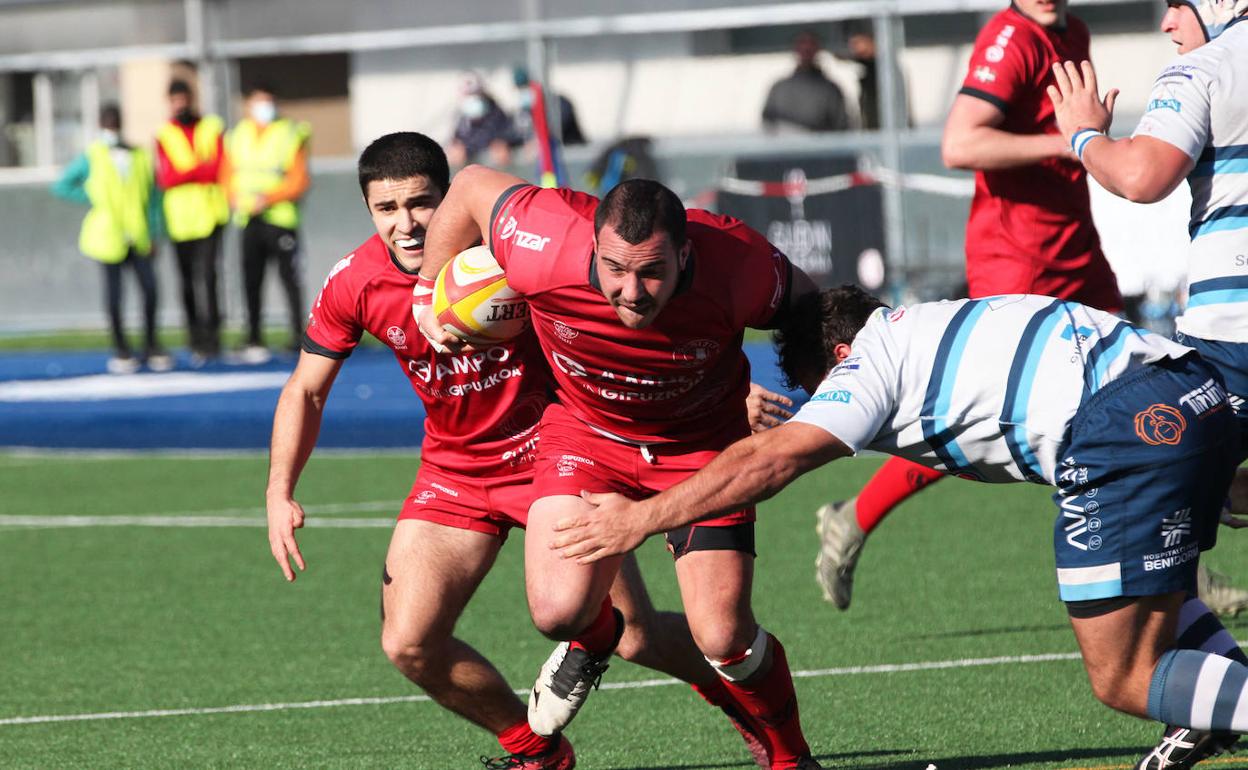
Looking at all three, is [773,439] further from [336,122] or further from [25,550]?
[336,122]

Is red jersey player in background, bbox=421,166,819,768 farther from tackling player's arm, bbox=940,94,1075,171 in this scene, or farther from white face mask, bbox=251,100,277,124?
white face mask, bbox=251,100,277,124

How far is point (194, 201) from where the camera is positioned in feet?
55.6

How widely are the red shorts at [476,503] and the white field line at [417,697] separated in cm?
107

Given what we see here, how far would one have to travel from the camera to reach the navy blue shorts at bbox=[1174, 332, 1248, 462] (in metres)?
4.96

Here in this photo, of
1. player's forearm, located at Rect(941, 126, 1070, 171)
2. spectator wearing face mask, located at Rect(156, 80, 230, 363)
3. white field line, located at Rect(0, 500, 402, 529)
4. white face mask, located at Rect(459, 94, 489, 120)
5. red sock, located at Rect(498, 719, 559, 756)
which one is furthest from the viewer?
white face mask, located at Rect(459, 94, 489, 120)

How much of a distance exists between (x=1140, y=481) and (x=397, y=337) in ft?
7.25

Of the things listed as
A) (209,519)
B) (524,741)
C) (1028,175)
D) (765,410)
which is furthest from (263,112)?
(765,410)

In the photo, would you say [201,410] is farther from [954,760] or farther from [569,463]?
[954,760]

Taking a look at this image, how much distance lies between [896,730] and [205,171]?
12.3m

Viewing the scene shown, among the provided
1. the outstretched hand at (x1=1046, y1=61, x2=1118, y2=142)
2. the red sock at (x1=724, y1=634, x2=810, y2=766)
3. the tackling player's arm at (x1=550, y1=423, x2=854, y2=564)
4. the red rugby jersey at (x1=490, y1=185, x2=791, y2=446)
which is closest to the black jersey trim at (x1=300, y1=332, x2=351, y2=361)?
the red rugby jersey at (x1=490, y1=185, x2=791, y2=446)

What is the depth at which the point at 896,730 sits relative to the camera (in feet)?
18.4

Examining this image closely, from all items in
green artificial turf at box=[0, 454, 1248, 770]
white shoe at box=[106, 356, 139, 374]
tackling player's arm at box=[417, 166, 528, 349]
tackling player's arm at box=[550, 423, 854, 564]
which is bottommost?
green artificial turf at box=[0, 454, 1248, 770]

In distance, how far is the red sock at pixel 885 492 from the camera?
688cm

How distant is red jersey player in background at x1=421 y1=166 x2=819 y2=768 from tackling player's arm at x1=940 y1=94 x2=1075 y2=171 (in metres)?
1.68
